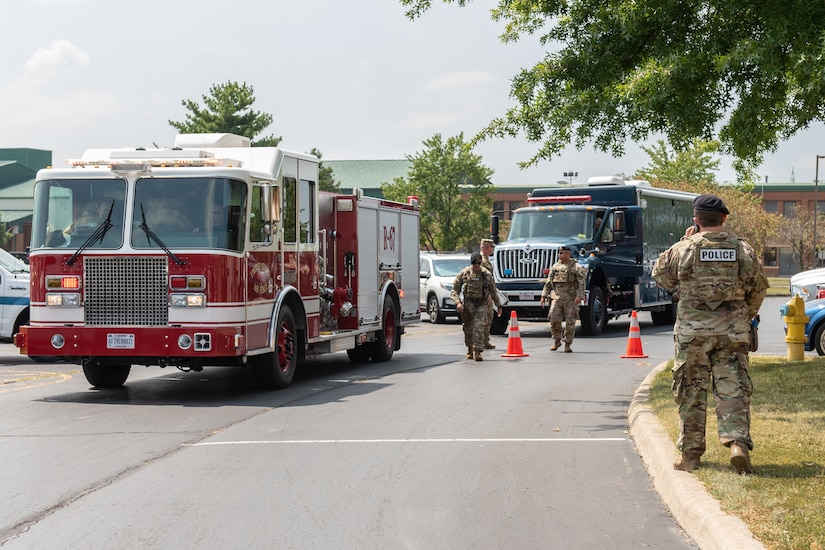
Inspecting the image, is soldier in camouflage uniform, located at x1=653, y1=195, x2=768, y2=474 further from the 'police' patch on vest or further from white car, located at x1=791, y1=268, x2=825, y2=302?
white car, located at x1=791, y1=268, x2=825, y2=302

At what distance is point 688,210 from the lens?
32.2 m

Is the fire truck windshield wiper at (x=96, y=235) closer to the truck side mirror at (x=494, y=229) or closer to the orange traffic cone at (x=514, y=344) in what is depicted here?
the orange traffic cone at (x=514, y=344)

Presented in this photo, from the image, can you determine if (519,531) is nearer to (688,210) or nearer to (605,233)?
(605,233)

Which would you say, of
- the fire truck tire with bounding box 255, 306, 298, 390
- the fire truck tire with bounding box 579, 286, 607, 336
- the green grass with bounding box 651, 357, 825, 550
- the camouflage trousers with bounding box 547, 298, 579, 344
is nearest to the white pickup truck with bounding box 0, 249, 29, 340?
the fire truck tire with bounding box 255, 306, 298, 390

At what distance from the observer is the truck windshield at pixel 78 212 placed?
13.7m

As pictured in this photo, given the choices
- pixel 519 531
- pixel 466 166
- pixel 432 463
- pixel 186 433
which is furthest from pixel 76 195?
pixel 466 166

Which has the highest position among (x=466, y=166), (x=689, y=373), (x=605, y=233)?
(x=466, y=166)

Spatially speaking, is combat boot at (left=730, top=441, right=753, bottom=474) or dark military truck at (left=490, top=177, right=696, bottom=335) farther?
dark military truck at (left=490, top=177, right=696, bottom=335)

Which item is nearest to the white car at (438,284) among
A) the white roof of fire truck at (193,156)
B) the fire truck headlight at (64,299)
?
the white roof of fire truck at (193,156)

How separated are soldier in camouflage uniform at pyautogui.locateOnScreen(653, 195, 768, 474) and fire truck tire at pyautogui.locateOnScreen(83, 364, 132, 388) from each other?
8.85 m

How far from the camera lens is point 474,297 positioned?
63.4ft

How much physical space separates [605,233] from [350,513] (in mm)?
19404

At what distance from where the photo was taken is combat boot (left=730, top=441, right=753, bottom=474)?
306 inches

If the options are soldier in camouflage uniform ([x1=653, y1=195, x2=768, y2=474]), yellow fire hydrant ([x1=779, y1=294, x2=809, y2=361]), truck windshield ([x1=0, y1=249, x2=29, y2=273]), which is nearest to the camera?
soldier in camouflage uniform ([x1=653, y1=195, x2=768, y2=474])
